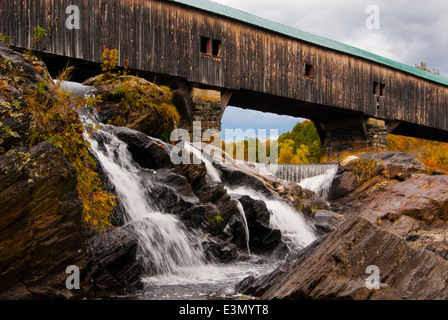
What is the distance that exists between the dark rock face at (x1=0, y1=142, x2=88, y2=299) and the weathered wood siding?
7497 mm

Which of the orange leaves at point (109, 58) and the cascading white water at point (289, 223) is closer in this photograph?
the cascading white water at point (289, 223)

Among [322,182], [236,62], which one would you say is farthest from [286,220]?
[236,62]

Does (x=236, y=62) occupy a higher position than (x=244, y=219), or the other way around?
(x=236, y=62)

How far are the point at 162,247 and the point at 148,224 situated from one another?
1.34ft

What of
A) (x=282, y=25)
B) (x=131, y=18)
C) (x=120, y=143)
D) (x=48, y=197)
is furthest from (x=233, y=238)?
(x=282, y=25)

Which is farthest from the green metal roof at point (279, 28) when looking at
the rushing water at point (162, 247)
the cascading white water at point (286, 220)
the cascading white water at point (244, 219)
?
the cascading white water at point (244, 219)

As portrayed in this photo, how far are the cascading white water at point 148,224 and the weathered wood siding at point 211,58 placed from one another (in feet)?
16.2

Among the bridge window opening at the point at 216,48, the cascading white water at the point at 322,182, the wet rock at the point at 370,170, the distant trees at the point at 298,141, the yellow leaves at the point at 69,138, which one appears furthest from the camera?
the distant trees at the point at 298,141

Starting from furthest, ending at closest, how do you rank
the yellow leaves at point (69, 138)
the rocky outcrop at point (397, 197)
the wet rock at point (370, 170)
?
the wet rock at point (370, 170)
the rocky outcrop at point (397, 197)
the yellow leaves at point (69, 138)

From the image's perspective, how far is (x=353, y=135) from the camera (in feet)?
76.9

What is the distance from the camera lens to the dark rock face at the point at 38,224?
428cm
